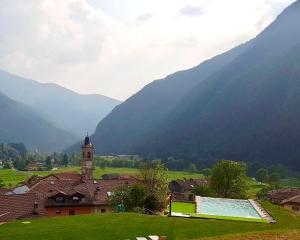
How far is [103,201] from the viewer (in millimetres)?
68688

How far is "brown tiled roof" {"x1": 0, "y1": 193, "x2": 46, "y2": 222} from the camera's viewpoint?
52.2 m

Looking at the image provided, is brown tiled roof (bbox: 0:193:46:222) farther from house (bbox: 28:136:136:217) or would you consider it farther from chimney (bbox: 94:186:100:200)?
chimney (bbox: 94:186:100:200)

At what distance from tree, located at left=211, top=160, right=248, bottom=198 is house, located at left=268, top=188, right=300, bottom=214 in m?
10.0

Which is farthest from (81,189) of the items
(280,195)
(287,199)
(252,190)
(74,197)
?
(252,190)

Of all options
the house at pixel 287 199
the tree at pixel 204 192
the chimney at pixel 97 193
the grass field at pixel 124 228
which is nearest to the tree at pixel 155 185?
the grass field at pixel 124 228

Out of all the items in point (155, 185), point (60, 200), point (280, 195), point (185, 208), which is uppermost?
point (155, 185)

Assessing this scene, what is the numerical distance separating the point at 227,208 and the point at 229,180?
25.5 m

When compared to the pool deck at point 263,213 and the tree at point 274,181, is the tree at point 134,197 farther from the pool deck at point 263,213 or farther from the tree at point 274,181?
the tree at point 274,181

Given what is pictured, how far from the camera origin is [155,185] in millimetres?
53938

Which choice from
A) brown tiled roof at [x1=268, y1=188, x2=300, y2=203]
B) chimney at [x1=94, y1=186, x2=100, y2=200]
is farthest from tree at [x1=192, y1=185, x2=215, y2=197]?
brown tiled roof at [x1=268, y1=188, x2=300, y2=203]

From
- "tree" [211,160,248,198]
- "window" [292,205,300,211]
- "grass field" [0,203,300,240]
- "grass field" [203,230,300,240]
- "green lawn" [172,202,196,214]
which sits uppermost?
"tree" [211,160,248,198]

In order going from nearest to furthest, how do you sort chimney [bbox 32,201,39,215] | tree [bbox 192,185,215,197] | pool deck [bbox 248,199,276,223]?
pool deck [bbox 248,199,276,223], chimney [bbox 32,201,39,215], tree [bbox 192,185,215,197]

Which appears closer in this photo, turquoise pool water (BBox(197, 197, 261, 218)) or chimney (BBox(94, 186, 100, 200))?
turquoise pool water (BBox(197, 197, 261, 218))

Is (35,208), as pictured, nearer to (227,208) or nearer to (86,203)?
(86,203)
